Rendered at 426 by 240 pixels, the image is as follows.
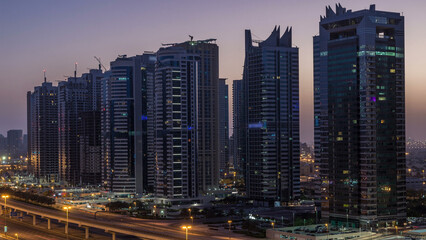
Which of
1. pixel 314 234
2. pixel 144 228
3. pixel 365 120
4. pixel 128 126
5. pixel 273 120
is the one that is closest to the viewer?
pixel 314 234

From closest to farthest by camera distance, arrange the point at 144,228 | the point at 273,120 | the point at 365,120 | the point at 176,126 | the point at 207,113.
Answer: the point at 144,228 → the point at 365,120 → the point at 176,126 → the point at 273,120 → the point at 207,113

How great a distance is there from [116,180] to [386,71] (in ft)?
294

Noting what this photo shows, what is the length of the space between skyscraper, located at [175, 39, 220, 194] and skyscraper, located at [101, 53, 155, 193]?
16.4m

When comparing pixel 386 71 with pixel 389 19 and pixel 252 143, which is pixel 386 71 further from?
pixel 252 143

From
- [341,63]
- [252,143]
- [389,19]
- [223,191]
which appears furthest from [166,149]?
[389,19]

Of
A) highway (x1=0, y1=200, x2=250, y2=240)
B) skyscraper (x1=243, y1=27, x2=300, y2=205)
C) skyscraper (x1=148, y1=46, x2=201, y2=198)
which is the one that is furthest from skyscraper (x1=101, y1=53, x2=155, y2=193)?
skyscraper (x1=243, y1=27, x2=300, y2=205)

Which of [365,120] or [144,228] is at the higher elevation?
[365,120]

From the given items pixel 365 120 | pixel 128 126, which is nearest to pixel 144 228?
pixel 365 120

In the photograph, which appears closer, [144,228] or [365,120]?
[144,228]

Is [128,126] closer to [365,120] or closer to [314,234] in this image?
[365,120]

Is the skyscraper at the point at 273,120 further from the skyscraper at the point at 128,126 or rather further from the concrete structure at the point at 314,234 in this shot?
the concrete structure at the point at 314,234

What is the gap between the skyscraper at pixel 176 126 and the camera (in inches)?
6147

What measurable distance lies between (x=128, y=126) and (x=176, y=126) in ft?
92.3

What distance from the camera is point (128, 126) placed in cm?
18088
